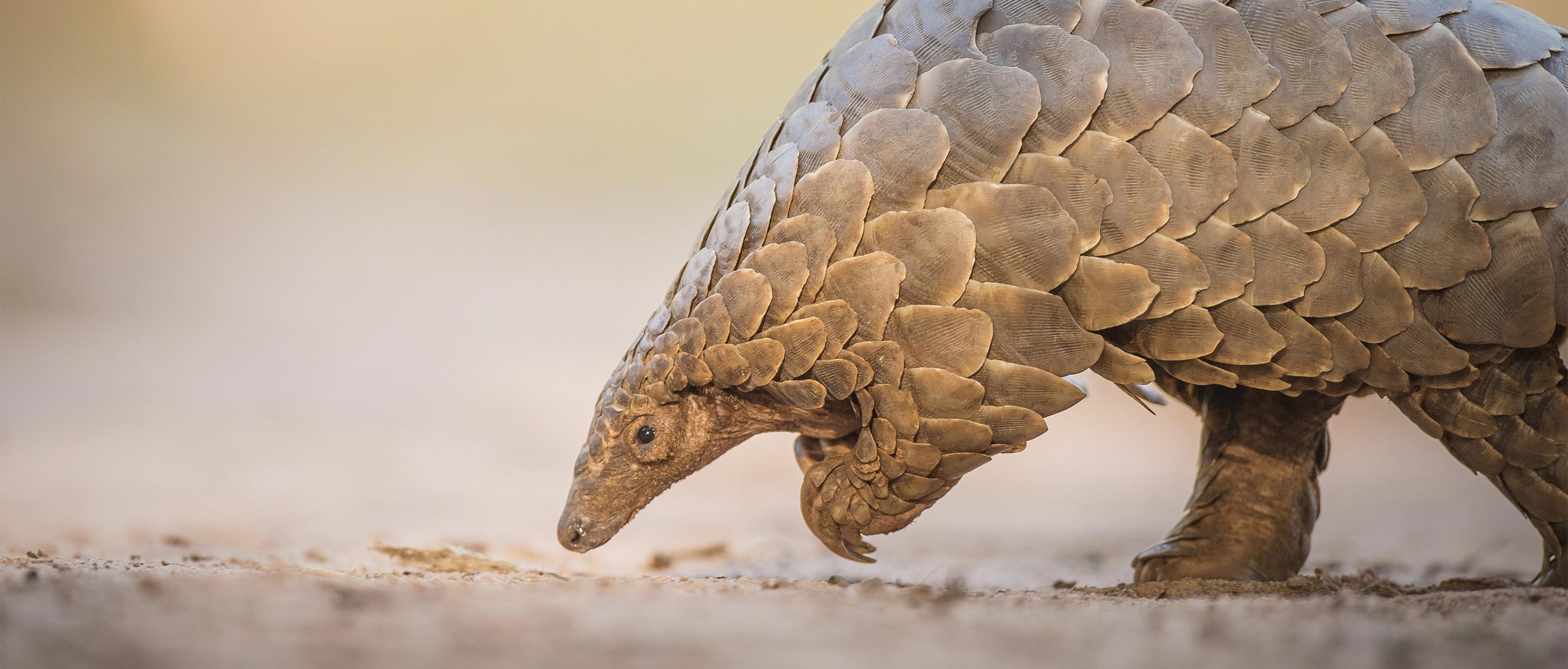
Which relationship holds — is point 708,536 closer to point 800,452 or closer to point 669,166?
point 800,452

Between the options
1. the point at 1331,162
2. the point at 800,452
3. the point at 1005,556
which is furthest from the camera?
the point at 1005,556

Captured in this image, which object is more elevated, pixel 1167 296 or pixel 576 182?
pixel 576 182

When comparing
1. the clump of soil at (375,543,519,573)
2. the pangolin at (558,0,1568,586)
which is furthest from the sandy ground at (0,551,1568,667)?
the clump of soil at (375,543,519,573)

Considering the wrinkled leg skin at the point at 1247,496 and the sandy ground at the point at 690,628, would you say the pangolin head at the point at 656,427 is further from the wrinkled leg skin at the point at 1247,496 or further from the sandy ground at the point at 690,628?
the wrinkled leg skin at the point at 1247,496

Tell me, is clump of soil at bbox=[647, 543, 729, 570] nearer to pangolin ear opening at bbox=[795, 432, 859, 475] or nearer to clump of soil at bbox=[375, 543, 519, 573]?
clump of soil at bbox=[375, 543, 519, 573]

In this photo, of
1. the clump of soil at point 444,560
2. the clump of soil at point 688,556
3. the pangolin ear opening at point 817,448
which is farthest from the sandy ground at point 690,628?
the clump of soil at point 688,556

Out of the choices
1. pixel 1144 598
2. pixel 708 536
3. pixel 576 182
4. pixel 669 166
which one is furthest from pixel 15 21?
pixel 1144 598

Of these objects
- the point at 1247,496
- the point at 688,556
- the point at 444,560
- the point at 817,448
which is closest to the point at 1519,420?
the point at 1247,496

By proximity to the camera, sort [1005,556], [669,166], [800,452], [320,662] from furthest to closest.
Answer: [669,166] → [1005,556] → [800,452] → [320,662]
